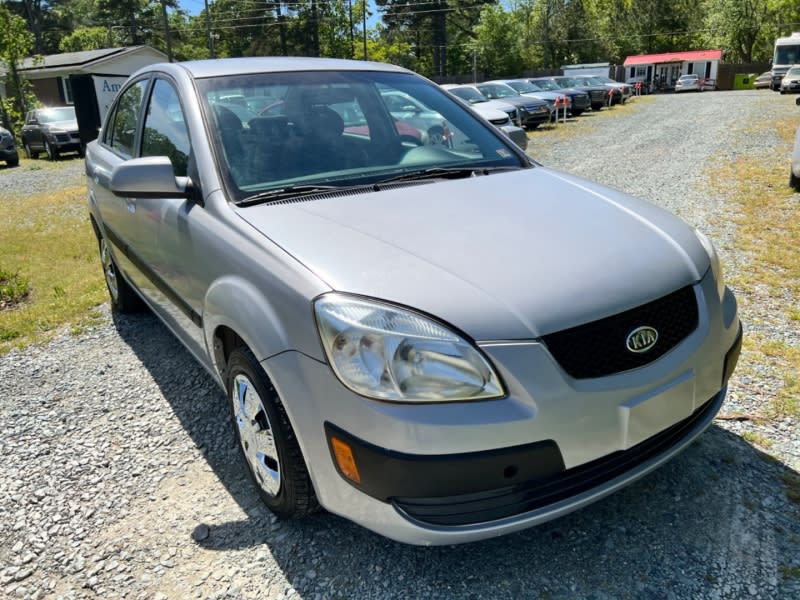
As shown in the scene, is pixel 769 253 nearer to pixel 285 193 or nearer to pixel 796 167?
pixel 796 167

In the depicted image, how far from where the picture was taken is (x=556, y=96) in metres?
20.1

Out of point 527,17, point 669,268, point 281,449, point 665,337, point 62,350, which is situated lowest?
point 62,350

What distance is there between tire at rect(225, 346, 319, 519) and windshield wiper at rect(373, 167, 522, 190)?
0.98 meters

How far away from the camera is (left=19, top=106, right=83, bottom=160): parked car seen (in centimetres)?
1850

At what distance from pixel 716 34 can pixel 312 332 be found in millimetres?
68618

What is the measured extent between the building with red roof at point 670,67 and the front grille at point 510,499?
54080 millimetres

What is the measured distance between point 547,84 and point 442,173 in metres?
21.7

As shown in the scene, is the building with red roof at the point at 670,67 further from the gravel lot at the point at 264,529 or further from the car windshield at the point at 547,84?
the gravel lot at the point at 264,529

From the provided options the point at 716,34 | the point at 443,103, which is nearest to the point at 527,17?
the point at 716,34

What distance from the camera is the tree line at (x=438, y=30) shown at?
5819 cm

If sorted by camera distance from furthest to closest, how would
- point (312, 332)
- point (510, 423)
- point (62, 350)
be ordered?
point (62, 350)
point (312, 332)
point (510, 423)

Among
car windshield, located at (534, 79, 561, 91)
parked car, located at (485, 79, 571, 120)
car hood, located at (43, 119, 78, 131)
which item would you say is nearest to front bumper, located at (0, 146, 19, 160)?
car hood, located at (43, 119, 78, 131)

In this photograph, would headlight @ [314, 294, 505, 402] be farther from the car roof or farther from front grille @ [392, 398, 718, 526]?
the car roof

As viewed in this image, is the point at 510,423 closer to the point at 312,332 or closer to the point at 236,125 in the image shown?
the point at 312,332
